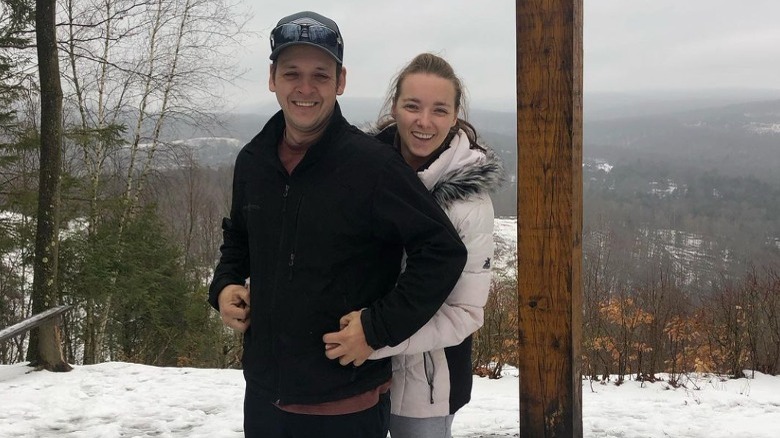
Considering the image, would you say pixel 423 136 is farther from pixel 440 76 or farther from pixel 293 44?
pixel 293 44

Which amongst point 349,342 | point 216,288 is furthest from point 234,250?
point 349,342

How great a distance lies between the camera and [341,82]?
1.48 metres

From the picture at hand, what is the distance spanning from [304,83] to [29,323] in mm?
4993

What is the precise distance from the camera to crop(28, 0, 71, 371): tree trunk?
560 cm

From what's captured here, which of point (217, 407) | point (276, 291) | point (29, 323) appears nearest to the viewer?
point (276, 291)

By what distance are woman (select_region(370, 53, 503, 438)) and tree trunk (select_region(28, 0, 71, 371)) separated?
5.25 m

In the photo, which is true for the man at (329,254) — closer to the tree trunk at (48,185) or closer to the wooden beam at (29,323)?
the wooden beam at (29,323)

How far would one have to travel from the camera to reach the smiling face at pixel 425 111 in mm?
1645

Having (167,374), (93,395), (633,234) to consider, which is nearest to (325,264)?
(93,395)

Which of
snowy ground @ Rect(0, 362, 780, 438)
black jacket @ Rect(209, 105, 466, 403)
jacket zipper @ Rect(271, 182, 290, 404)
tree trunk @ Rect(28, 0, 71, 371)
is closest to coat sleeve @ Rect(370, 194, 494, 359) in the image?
black jacket @ Rect(209, 105, 466, 403)

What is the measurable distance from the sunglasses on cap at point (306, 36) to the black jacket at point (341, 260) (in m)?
0.17

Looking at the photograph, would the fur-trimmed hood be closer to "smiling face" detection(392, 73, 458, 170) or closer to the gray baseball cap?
"smiling face" detection(392, 73, 458, 170)

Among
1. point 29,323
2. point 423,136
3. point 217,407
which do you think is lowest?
point 217,407

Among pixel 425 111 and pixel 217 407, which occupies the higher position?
pixel 425 111
